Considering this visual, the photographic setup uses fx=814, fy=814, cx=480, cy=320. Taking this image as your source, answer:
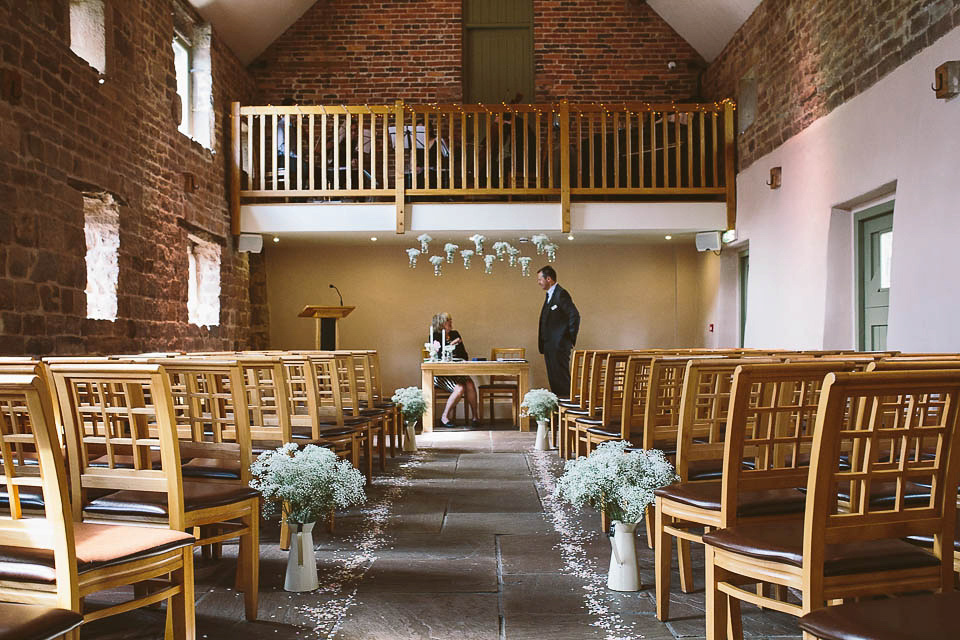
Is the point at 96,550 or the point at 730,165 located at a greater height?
the point at 730,165

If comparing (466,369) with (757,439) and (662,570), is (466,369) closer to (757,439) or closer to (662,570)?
(662,570)

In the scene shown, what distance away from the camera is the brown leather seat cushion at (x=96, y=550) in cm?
183

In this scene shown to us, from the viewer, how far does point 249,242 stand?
32.2 ft

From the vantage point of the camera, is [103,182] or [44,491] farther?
[103,182]

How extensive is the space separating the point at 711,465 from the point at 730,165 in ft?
23.3

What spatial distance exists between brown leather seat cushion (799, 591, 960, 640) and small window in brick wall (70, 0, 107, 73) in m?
6.87

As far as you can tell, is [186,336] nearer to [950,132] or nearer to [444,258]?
[444,258]

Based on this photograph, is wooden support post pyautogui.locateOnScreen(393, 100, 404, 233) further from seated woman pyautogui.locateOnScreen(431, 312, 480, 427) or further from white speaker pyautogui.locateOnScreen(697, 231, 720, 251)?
white speaker pyautogui.locateOnScreen(697, 231, 720, 251)

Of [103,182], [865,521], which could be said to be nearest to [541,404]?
[103,182]

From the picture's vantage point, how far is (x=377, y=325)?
11.6 metres

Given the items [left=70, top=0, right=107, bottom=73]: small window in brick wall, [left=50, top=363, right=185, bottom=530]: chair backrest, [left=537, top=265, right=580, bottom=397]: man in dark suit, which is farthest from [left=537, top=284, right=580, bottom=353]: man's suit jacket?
[left=50, top=363, right=185, bottom=530]: chair backrest

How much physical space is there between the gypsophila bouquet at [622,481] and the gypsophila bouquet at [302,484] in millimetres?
898

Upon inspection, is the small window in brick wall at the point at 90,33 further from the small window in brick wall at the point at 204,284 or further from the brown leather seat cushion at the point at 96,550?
the brown leather seat cushion at the point at 96,550

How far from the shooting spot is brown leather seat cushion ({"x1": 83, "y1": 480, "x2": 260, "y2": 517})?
2.54 meters
